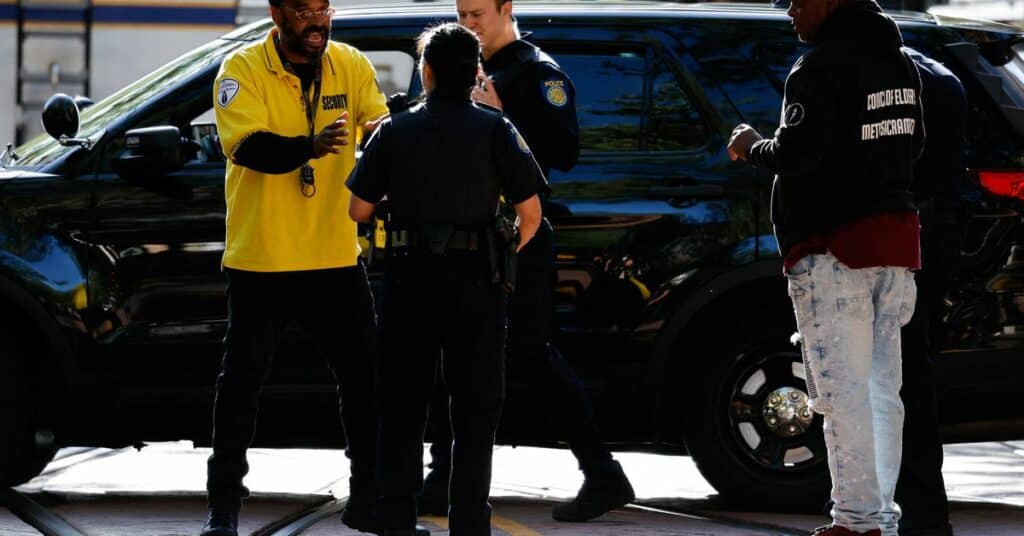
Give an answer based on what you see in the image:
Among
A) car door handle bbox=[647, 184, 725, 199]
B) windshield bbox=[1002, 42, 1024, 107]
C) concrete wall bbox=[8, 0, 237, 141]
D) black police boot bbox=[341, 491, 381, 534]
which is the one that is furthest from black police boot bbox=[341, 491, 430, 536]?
concrete wall bbox=[8, 0, 237, 141]

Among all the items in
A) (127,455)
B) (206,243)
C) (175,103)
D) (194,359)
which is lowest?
(127,455)

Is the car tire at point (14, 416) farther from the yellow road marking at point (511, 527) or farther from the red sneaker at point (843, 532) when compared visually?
the red sneaker at point (843, 532)

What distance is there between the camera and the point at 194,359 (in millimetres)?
6664

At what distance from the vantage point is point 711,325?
683 centimetres

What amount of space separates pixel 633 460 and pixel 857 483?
2891 millimetres

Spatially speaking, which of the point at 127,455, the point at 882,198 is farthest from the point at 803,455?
the point at 127,455

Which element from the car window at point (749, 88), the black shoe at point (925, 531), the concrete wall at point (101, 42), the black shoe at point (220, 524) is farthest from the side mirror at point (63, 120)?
the concrete wall at point (101, 42)

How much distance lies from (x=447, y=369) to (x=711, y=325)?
149 cm

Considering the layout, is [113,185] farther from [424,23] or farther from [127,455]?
[127,455]

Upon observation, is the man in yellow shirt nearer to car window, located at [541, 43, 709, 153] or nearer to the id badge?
the id badge

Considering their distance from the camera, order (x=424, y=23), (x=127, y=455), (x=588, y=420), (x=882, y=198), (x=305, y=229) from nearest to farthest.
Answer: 1. (x=882, y=198)
2. (x=305, y=229)
3. (x=588, y=420)
4. (x=424, y=23)
5. (x=127, y=455)

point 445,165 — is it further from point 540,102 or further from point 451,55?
point 540,102

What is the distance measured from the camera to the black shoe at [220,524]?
19.3 ft

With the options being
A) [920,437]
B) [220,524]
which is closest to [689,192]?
[920,437]
